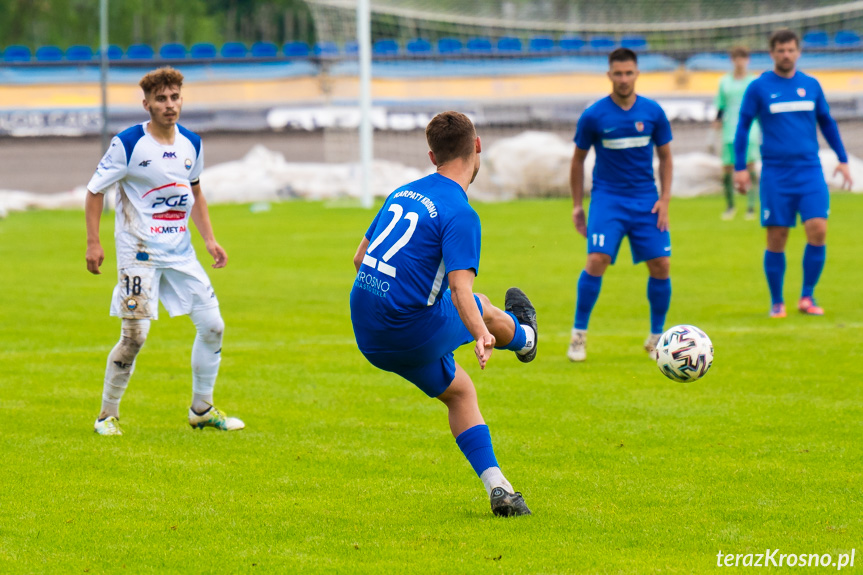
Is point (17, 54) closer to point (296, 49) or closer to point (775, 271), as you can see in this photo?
point (296, 49)

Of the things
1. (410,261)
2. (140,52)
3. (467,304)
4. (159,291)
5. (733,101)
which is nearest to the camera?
(467,304)

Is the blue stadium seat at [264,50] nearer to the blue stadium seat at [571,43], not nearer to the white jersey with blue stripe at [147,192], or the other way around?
the blue stadium seat at [571,43]

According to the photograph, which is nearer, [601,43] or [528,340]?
[528,340]

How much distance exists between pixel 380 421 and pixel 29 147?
98.6ft

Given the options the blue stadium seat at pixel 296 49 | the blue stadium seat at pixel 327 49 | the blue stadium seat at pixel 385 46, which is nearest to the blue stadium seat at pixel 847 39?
the blue stadium seat at pixel 385 46

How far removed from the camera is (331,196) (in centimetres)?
2950

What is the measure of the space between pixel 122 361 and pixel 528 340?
271cm

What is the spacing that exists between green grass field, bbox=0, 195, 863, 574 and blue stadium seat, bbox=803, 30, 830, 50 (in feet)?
81.8

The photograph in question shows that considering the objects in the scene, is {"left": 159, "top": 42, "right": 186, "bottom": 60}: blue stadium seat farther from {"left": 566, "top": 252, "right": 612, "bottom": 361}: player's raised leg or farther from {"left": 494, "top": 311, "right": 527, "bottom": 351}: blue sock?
{"left": 494, "top": 311, "right": 527, "bottom": 351}: blue sock

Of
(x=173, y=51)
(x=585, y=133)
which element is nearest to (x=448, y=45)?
(x=173, y=51)

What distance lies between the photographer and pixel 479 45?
124 ft

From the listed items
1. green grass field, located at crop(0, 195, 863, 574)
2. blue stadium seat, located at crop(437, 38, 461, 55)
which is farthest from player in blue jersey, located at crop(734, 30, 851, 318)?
blue stadium seat, located at crop(437, 38, 461, 55)

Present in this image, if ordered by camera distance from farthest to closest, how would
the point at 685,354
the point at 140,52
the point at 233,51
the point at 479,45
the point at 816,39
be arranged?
1. the point at 233,51
2. the point at 140,52
3. the point at 479,45
4. the point at 816,39
5. the point at 685,354

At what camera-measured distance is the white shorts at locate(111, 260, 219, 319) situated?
6.63 m
